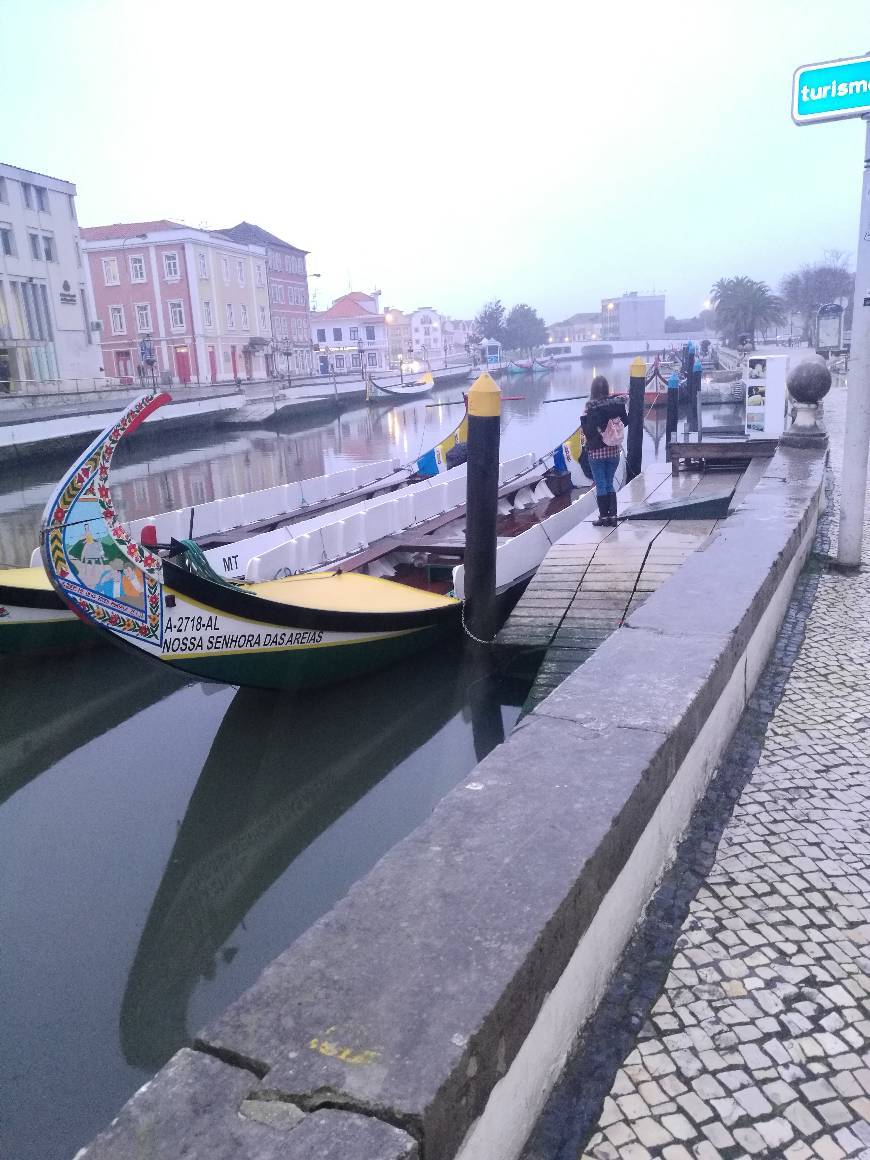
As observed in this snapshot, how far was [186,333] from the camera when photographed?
50.1 m

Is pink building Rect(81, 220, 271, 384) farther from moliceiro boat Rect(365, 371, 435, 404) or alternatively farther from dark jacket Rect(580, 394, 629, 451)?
dark jacket Rect(580, 394, 629, 451)

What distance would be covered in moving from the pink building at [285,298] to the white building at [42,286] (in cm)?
1839

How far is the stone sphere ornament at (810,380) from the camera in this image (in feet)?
29.5

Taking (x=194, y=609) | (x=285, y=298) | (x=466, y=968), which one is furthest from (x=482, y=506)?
(x=285, y=298)

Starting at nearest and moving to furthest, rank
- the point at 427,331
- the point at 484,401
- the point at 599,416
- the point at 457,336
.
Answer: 1. the point at 484,401
2. the point at 599,416
3. the point at 427,331
4. the point at 457,336

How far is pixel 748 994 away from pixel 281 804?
5127mm

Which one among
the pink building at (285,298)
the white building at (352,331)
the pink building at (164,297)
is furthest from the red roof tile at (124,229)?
the white building at (352,331)

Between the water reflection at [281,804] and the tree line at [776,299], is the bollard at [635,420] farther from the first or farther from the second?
the tree line at [776,299]

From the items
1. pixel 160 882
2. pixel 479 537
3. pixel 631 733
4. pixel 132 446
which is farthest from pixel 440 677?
pixel 132 446

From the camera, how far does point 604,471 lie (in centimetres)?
905

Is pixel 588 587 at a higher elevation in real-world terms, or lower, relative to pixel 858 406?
lower

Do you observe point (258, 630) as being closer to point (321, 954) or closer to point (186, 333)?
point (321, 954)

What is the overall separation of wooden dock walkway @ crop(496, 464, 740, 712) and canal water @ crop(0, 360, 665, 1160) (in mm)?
1103

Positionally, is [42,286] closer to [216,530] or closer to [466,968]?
[216,530]
